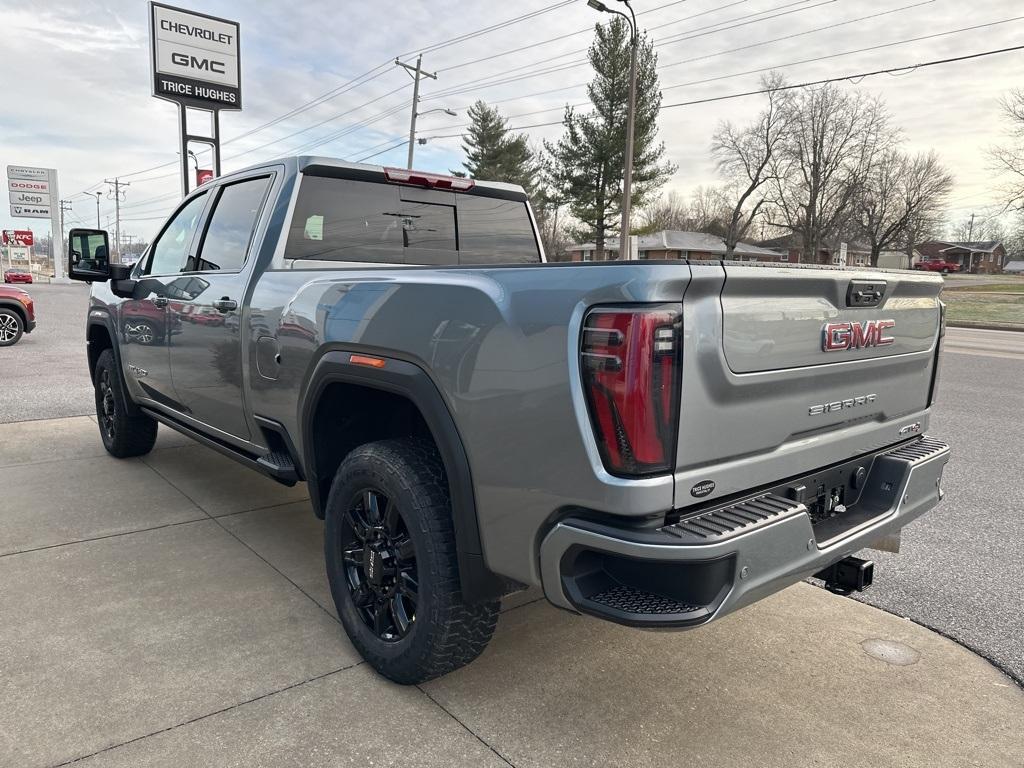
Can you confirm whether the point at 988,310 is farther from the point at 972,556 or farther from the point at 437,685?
the point at 437,685

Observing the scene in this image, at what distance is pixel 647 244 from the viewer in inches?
2512

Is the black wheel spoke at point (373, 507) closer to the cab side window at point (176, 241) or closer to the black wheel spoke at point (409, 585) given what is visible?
the black wheel spoke at point (409, 585)

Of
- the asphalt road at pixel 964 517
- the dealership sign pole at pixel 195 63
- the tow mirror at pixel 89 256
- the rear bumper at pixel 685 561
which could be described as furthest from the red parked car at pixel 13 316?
the rear bumper at pixel 685 561

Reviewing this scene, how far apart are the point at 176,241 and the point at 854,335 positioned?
159 inches

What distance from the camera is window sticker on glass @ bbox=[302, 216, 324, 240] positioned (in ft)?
11.7

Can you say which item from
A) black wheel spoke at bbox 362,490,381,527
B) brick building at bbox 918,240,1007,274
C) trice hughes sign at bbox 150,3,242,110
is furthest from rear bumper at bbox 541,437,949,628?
brick building at bbox 918,240,1007,274

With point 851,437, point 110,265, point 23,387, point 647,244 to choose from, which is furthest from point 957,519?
point 647,244

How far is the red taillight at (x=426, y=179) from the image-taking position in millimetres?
3852

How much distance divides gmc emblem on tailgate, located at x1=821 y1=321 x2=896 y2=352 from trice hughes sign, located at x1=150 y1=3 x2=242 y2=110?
23.7m

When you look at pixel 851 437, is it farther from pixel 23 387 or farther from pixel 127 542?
pixel 23 387

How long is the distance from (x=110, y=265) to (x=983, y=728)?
17.6ft

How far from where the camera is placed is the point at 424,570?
2355mm

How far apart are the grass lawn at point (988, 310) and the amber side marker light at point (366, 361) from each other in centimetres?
2055

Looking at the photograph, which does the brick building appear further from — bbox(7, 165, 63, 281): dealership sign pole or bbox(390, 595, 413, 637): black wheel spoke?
bbox(390, 595, 413, 637): black wheel spoke
